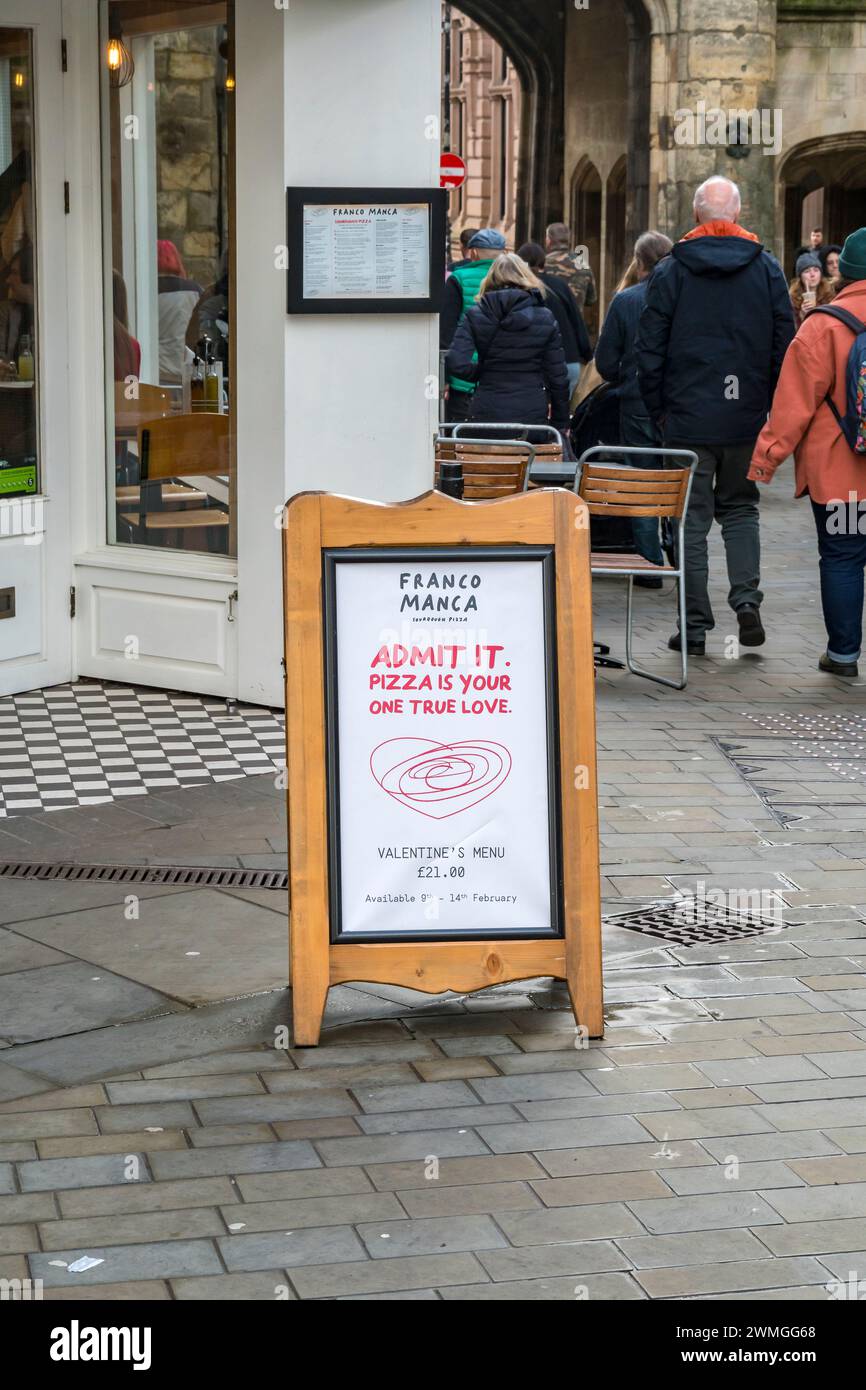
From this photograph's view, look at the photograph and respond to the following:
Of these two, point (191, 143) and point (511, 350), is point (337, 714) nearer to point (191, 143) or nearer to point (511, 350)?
point (191, 143)

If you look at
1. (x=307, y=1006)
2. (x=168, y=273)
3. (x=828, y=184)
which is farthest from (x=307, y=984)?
(x=828, y=184)

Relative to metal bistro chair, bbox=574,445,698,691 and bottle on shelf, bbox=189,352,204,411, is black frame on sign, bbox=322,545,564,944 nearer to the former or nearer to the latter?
bottle on shelf, bbox=189,352,204,411

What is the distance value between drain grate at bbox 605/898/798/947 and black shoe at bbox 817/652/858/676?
3.43 meters

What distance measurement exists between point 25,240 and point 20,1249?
5.56 meters

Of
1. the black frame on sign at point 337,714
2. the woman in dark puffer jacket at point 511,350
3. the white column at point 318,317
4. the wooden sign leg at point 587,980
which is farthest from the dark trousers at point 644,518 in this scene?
the wooden sign leg at point 587,980

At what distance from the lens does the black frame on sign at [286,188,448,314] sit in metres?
7.71

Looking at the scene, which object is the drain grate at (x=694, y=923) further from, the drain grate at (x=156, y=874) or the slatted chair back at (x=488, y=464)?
the slatted chair back at (x=488, y=464)

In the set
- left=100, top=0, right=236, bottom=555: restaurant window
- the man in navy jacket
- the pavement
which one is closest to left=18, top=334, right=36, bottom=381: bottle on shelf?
left=100, top=0, right=236, bottom=555: restaurant window

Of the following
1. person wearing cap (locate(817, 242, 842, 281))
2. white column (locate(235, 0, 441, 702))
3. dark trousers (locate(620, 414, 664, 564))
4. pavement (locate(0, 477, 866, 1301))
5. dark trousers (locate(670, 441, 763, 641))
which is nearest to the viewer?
pavement (locate(0, 477, 866, 1301))

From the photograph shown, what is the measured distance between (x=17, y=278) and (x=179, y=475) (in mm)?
1038

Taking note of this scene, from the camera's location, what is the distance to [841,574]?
8703mm

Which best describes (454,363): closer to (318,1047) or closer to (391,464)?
(391,464)

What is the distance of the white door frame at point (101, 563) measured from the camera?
820 centimetres
